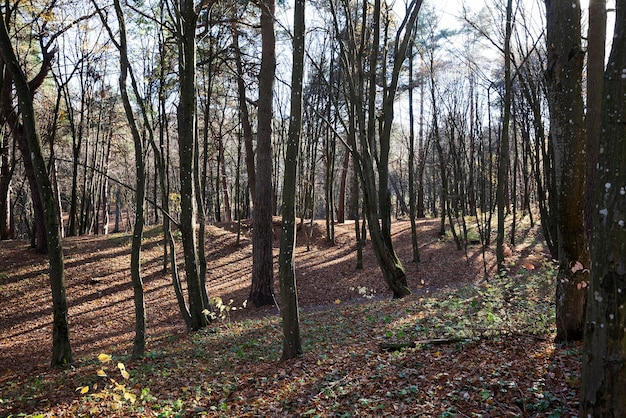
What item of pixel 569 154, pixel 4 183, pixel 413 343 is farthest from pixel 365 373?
pixel 4 183

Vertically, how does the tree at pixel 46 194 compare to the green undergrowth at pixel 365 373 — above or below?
above

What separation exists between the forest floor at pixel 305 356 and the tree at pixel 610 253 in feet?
3.46

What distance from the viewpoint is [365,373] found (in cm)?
498

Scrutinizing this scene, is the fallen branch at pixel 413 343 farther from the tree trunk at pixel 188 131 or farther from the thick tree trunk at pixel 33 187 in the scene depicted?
the thick tree trunk at pixel 33 187

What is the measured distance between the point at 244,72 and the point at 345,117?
819 centimetres

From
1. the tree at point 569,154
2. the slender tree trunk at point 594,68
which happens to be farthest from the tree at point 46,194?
the slender tree trunk at point 594,68

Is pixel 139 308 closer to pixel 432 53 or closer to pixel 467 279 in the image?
pixel 467 279

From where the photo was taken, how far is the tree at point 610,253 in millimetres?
2404

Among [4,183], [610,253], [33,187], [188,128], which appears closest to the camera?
[610,253]

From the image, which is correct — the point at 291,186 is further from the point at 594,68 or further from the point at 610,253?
the point at 594,68

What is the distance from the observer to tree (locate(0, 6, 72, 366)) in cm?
667

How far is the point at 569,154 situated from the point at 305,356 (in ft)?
14.2

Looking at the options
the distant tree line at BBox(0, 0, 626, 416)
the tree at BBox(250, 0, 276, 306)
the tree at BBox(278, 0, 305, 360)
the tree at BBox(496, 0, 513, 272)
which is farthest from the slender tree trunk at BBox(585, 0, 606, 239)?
Answer: the tree at BBox(250, 0, 276, 306)

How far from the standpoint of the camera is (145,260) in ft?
54.0
